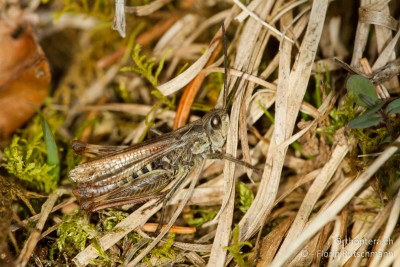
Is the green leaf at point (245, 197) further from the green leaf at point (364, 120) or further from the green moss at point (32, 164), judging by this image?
the green moss at point (32, 164)

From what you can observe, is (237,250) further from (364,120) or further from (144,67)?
(144,67)

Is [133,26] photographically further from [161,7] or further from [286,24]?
[286,24]

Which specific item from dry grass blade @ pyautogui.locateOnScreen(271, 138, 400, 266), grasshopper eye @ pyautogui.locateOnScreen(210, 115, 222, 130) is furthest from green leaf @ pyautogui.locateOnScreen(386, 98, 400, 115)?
grasshopper eye @ pyautogui.locateOnScreen(210, 115, 222, 130)

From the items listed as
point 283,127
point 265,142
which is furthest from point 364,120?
point 265,142

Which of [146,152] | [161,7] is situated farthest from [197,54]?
[146,152]

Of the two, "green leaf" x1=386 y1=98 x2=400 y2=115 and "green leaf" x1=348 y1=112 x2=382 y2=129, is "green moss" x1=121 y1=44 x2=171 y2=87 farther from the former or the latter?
"green leaf" x1=386 y1=98 x2=400 y2=115

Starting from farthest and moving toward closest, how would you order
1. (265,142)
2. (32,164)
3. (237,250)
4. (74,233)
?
(265,142)
(32,164)
(74,233)
(237,250)
